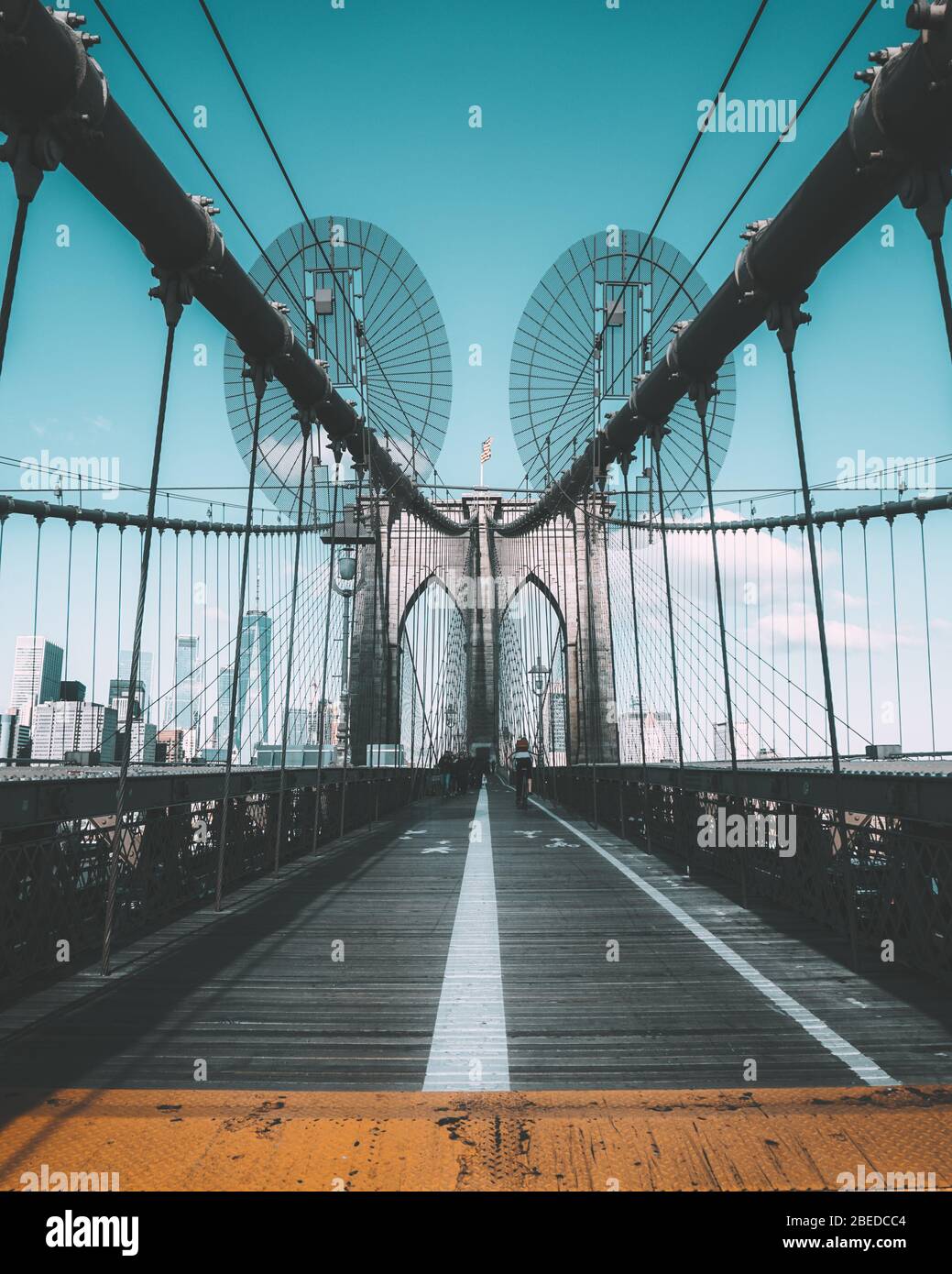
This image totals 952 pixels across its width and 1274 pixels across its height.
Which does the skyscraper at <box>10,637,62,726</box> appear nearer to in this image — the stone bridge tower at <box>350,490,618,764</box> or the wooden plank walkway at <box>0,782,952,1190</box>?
the stone bridge tower at <box>350,490,618,764</box>

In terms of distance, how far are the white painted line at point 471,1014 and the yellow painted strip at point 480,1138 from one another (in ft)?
0.84

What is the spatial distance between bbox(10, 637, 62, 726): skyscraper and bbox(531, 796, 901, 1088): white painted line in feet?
215

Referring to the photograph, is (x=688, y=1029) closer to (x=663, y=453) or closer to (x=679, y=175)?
(x=679, y=175)

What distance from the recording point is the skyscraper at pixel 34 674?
6917 centimetres

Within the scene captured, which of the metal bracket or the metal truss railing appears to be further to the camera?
the metal bracket

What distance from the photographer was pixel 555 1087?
3.53 metres

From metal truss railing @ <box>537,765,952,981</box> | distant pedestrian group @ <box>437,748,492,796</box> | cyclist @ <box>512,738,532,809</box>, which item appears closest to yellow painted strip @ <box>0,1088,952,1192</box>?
metal truss railing @ <box>537,765,952,981</box>

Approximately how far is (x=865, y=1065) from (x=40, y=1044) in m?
3.78

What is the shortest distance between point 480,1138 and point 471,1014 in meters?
1.64

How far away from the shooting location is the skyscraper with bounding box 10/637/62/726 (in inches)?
2723

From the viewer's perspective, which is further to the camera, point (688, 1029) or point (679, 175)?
point (679, 175)

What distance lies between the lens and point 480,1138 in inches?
118

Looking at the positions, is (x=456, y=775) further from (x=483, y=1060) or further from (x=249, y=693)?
(x=483, y=1060)
